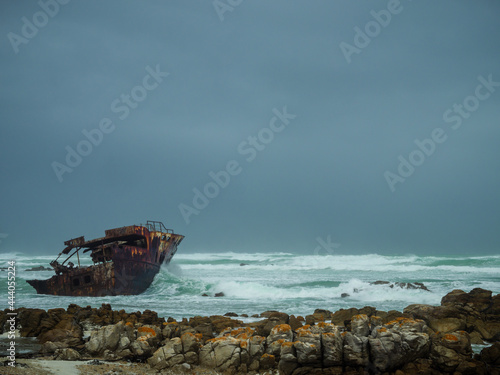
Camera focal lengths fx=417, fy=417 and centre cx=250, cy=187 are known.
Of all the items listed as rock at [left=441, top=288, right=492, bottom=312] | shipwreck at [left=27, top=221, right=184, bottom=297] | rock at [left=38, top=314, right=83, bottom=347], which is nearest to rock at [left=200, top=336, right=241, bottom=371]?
rock at [left=38, top=314, right=83, bottom=347]

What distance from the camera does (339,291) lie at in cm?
2647

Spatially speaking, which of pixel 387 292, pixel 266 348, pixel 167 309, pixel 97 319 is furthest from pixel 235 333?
pixel 387 292

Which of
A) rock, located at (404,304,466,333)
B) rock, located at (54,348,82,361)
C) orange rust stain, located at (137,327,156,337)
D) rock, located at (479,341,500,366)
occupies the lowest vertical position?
rock, located at (479,341,500,366)

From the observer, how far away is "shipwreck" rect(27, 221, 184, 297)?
25.9 meters

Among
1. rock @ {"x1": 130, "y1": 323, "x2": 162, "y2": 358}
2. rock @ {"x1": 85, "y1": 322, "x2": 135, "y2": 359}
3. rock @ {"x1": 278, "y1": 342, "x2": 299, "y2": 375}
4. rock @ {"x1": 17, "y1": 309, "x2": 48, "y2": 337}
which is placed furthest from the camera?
rock @ {"x1": 17, "y1": 309, "x2": 48, "y2": 337}

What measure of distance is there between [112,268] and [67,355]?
55.2ft

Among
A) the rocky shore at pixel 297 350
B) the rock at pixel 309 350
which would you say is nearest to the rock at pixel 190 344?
the rocky shore at pixel 297 350

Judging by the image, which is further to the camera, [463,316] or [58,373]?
[463,316]

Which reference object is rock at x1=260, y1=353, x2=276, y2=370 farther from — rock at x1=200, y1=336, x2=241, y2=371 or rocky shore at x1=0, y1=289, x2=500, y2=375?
rock at x1=200, y1=336, x2=241, y2=371

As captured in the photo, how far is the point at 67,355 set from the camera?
961 centimetres

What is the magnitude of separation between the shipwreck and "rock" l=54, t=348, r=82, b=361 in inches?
650

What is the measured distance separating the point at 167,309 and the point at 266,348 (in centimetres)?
1071

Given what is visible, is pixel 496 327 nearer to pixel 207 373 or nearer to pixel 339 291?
pixel 207 373

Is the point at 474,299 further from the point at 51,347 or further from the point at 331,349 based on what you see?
the point at 51,347
